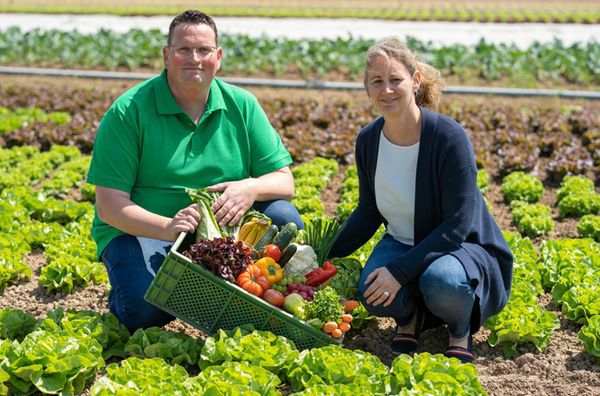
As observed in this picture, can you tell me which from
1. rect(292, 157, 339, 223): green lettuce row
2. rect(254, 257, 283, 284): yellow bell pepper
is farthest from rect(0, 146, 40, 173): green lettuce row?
rect(254, 257, 283, 284): yellow bell pepper

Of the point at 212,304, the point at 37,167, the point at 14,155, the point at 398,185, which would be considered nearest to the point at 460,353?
the point at 398,185

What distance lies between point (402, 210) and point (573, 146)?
5.03 metres

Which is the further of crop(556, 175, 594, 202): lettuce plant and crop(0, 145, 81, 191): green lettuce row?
crop(0, 145, 81, 191): green lettuce row

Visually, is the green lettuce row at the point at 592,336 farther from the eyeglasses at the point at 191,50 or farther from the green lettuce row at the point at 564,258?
the eyeglasses at the point at 191,50

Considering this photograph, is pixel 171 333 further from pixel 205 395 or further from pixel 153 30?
pixel 153 30

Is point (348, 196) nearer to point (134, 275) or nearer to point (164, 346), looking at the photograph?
point (134, 275)

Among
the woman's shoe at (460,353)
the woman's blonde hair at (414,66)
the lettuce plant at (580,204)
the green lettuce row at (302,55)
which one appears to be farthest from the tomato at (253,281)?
the green lettuce row at (302,55)

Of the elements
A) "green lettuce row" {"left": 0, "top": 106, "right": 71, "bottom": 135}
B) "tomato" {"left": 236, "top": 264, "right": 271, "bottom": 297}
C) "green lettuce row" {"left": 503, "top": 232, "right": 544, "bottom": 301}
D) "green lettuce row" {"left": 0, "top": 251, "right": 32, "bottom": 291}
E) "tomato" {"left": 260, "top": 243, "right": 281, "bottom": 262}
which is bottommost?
"green lettuce row" {"left": 0, "top": 106, "right": 71, "bottom": 135}

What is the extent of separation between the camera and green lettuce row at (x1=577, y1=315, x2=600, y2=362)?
5164 mm

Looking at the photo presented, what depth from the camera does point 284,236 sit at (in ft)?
17.7

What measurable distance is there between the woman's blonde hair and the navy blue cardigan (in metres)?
0.27

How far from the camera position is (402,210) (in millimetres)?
5316

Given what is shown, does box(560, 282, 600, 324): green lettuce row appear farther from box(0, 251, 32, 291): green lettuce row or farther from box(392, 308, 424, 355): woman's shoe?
box(0, 251, 32, 291): green lettuce row

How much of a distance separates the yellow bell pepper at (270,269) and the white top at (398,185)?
758 millimetres
